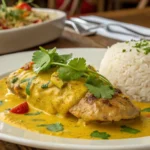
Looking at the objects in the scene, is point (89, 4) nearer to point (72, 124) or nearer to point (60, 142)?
point (72, 124)

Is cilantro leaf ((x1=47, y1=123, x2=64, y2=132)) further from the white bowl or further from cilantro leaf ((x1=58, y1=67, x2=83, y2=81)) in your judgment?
the white bowl

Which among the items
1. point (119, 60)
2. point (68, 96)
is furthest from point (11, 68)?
point (68, 96)

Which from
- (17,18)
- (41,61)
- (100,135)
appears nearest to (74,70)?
(41,61)

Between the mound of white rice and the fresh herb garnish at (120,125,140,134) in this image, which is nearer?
the fresh herb garnish at (120,125,140,134)

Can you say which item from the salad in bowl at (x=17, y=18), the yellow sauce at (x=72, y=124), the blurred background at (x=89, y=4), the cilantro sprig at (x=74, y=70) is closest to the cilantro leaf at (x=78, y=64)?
the cilantro sprig at (x=74, y=70)

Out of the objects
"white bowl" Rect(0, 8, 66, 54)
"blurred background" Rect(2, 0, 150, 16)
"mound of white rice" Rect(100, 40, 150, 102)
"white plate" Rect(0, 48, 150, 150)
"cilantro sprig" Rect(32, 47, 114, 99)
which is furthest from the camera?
"blurred background" Rect(2, 0, 150, 16)

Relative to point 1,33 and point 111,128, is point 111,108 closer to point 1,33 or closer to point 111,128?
point 111,128

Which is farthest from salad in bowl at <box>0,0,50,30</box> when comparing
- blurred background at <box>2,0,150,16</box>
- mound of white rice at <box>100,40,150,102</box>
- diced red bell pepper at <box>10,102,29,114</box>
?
blurred background at <box>2,0,150,16</box>

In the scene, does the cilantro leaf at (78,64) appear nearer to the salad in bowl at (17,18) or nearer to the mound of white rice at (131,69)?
the mound of white rice at (131,69)
